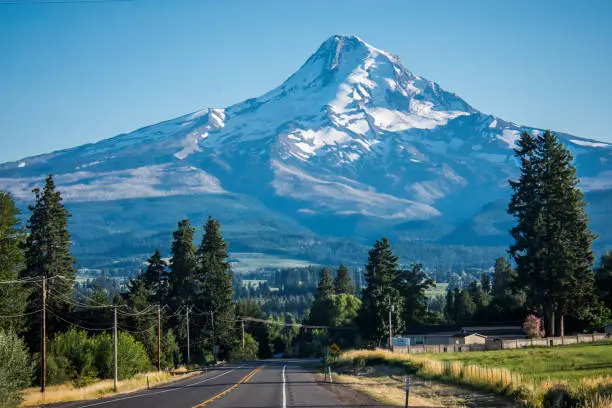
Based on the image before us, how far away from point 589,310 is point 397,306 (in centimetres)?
3341

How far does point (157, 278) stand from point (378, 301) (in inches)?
1244

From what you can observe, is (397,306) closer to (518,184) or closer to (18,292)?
(518,184)

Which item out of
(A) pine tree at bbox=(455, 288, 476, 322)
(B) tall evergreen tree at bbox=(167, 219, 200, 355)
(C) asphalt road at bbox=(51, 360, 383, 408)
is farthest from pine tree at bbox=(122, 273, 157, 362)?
(A) pine tree at bbox=(455, 288, 476, 322)

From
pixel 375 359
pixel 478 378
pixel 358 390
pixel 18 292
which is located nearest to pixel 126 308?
pixel 18 292

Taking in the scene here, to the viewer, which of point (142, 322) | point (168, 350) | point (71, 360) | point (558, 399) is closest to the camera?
point (558, 399)

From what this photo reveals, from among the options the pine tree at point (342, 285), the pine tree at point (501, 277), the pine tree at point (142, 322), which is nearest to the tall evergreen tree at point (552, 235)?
the pine tree at point (142, 322)

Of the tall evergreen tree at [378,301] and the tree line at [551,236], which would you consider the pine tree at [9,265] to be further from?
the tall evergreen tree at [378,301]

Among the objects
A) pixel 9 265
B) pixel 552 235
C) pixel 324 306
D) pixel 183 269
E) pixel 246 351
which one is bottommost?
pixel 246 351

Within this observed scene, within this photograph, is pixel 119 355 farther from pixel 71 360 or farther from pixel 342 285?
pixel 342 285

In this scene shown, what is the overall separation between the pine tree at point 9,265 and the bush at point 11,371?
1564 cm

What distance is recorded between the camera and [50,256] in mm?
76062

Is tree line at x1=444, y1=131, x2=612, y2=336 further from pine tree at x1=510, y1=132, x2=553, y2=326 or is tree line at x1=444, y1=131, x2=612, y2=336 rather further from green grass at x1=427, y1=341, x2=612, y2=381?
green grass at x1=427, y1=341, x2=612, y2=381

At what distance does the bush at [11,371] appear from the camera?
3725 cm

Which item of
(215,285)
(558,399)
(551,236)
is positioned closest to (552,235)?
(551,236)
